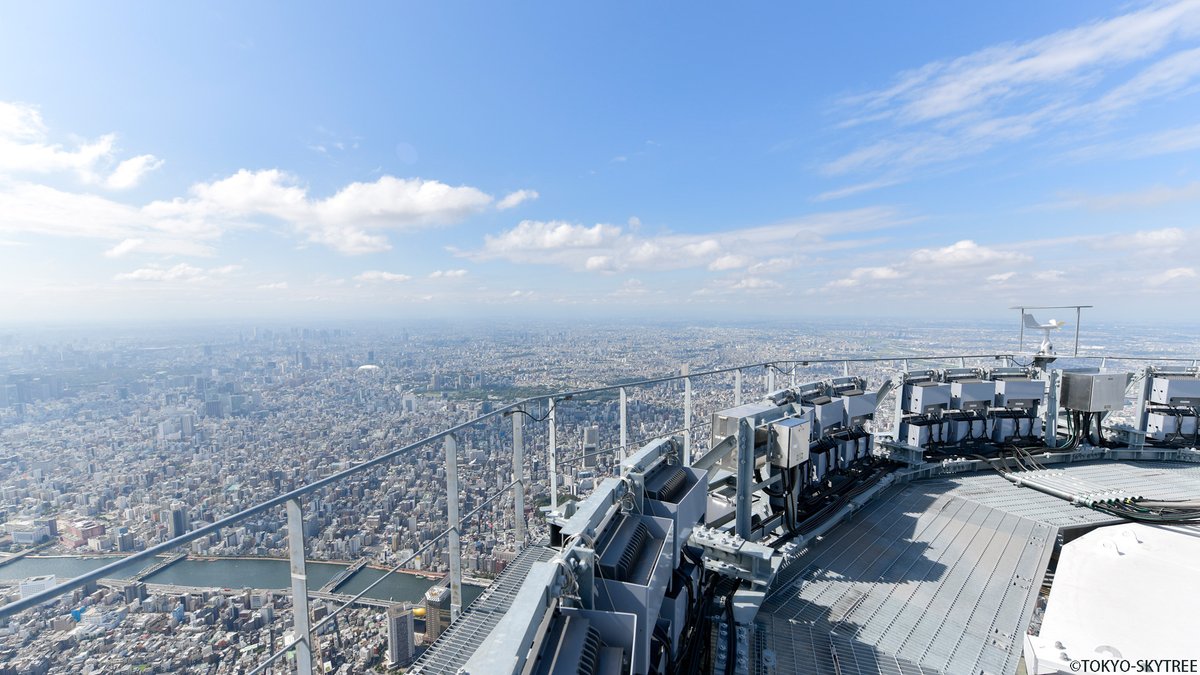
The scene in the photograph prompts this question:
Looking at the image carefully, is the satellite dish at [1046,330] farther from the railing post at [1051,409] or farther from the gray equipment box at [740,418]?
the gray equipment box at [740,418]

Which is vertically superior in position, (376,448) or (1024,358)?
(1024,358)

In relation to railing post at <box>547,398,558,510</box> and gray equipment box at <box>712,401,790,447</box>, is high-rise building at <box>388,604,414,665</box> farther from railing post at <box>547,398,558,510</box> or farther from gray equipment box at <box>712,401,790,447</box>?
gray equipment box at <box>712,401,790,447</box>

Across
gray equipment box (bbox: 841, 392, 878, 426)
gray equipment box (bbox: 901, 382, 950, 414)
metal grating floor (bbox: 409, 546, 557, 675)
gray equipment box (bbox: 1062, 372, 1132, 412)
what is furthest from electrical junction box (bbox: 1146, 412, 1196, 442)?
metal grating floor (bbox: 409, 546, 557, 675)

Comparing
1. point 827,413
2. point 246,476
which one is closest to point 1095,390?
point 827,413

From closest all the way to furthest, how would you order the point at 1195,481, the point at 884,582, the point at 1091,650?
1. the point at 1091,650
2. the point at 884,582
3. the point at 1195,481

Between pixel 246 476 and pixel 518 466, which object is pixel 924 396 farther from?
pixel 246 476

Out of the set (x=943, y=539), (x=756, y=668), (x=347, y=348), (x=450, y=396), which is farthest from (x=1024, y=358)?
(x=347, y=348)

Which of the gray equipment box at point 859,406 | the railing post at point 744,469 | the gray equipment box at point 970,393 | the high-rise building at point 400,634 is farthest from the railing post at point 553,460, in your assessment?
the gray equipment box at point 970,393

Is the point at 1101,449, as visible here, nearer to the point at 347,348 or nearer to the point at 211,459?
the point at 211,459
